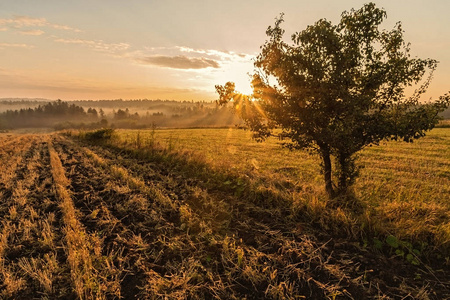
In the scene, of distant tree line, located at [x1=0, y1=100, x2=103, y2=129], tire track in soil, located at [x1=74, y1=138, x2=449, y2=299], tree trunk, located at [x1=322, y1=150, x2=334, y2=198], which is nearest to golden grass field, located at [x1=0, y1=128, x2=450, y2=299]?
tire track in soil, located at [x1=74, y1=138, x2=449, y2=299]

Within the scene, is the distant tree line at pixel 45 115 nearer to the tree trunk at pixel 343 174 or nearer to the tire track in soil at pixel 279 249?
the tire track in soil at pixel 279 249

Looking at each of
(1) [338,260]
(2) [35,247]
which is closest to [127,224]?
(2) [35,247]

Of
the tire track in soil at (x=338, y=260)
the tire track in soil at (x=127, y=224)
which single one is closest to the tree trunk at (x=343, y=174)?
the tire track in soil at (x=338, y=260)

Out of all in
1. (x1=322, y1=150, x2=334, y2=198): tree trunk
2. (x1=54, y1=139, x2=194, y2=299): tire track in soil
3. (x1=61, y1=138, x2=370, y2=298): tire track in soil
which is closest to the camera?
(x1=61, y1=138, x2=370, y2=298): tire track in soil

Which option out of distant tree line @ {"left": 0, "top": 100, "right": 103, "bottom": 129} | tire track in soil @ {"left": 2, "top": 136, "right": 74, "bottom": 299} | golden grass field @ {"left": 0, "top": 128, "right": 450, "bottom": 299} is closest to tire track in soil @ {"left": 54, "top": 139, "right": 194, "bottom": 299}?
golden grass field @ {"left": 0, "top": 128, "right": 450, "bottom": 299}

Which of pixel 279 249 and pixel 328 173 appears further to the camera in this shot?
pixel 328 173

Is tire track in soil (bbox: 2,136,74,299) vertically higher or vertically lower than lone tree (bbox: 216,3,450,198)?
lower

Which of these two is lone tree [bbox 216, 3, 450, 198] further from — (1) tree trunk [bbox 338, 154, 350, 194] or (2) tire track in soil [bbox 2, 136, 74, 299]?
(2) tire track in soil [bbox 2, 136, 74, 299]

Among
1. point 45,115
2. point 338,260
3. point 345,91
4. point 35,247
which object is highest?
point 345,91

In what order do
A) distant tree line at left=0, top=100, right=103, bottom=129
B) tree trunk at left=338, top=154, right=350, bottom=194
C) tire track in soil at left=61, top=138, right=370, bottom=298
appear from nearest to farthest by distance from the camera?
tire track in soil at left=61, top=138, right=370, bottom=298 < tree trunk at left=338, top=154, right=350, bottom=194 < distant tree line at left=0, top=100, right=103, bottom=129

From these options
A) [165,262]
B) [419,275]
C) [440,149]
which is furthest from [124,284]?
[440,149]

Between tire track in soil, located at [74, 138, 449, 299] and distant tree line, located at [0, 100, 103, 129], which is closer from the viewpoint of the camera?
tire track in soil, located at [74, 138, 449, 299]

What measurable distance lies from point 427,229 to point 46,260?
792 cm

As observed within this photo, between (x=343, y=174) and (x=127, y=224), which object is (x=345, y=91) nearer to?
(x=343, y=174)
